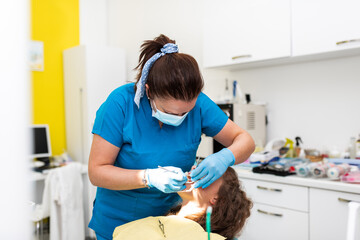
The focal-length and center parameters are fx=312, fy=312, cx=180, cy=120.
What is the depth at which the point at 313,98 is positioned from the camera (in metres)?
2.44

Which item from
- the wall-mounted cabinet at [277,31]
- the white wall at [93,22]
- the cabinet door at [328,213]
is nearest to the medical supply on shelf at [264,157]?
the cabinet door at [328,213]

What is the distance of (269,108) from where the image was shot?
8.82ft

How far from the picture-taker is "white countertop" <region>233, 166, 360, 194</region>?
173cm

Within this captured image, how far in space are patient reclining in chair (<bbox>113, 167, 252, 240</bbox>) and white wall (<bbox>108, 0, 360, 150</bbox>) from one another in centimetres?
140

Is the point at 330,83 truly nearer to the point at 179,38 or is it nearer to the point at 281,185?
the point at 281,185

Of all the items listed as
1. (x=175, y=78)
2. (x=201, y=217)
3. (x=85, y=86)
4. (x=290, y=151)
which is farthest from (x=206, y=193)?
(x=85, y=86)

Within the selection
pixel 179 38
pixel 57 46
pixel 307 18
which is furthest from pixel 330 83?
pixel 57 46

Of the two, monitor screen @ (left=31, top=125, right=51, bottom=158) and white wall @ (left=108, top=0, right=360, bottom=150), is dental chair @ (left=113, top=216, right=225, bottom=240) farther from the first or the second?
monitor screen @ (left=31, top=125, right=51, bottom=158)

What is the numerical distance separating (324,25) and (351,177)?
0.96 metres

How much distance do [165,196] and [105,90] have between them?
2.23m

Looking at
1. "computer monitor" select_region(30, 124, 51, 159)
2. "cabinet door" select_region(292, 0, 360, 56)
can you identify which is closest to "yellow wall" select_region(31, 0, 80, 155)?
"computer monitor" select_region(30, 124, 51, 159)

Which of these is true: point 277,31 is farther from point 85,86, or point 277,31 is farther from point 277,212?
point 85,86

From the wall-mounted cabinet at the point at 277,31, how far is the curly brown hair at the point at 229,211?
1233 mm

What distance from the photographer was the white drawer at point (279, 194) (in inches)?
75.4
